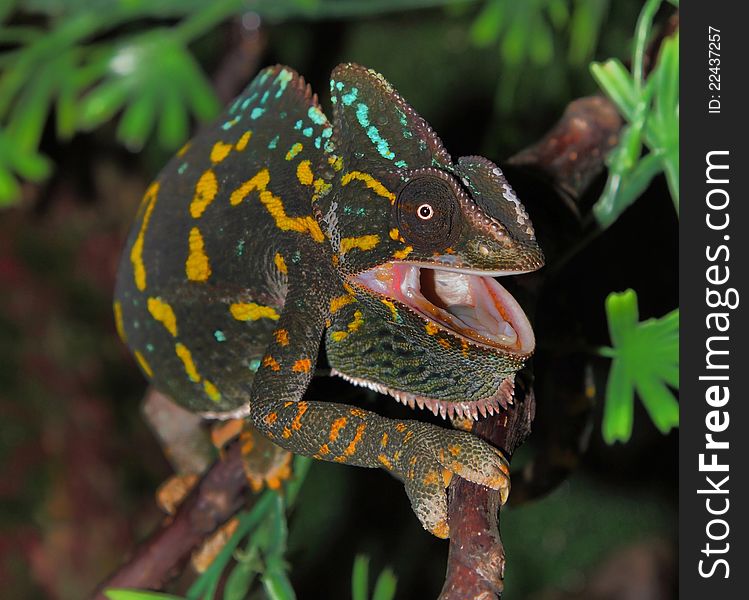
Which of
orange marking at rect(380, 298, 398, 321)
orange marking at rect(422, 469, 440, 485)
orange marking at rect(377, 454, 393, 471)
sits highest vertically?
orange marking at rect(380, 298, 398, 321)

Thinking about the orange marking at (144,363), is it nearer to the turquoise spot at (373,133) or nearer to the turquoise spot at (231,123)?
the turquoise spot at (231,123)

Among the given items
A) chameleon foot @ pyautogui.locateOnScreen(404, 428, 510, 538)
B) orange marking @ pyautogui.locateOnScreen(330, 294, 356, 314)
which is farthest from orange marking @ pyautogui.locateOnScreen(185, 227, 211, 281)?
chameleon foot @ pyautogui.locateOnScreen(404, 428, 510, 538)

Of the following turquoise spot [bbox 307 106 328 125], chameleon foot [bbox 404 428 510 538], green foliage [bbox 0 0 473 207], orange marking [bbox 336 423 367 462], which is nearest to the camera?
chameleon foot [bbox 404 428 510 538]

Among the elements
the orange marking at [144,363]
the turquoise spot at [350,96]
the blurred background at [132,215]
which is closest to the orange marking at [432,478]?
the turquoise spot at [350,96]

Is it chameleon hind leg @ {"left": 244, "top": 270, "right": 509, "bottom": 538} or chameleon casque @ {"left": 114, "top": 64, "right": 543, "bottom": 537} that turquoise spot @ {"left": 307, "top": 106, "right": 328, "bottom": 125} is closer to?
chameleon casque @ {"left": 114, "top": 64, "right": 543, "bottom": 537}

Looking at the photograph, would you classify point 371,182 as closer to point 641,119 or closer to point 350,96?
point 350,96
